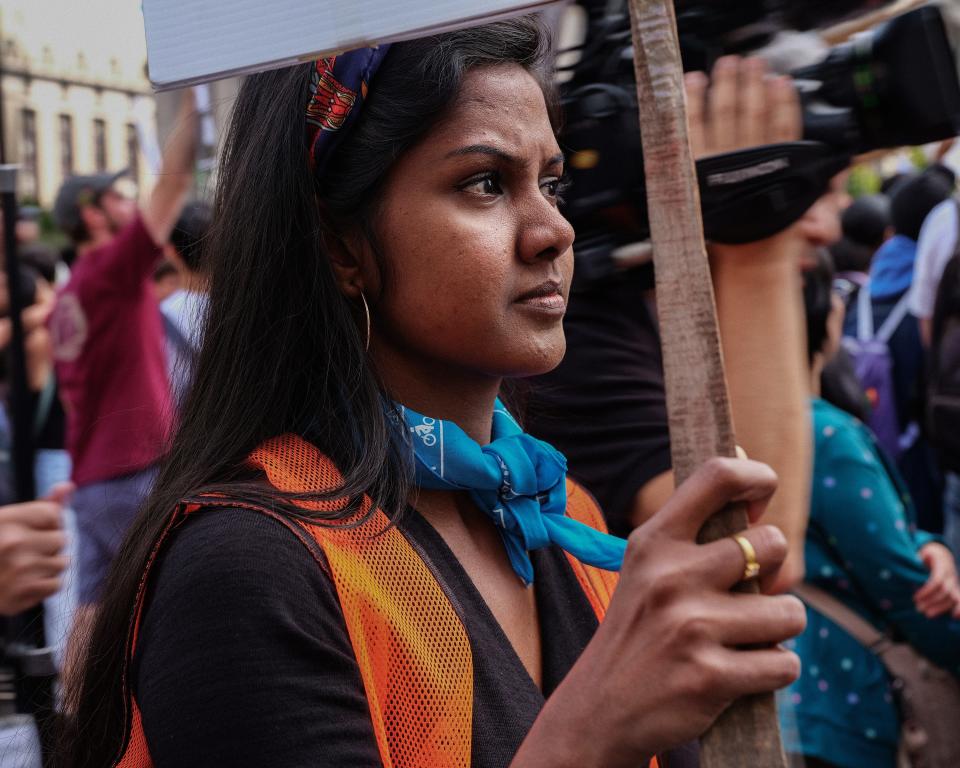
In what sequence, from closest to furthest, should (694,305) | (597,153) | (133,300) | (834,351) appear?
(694,305) → (597,153) → (834,351) → (133,300)

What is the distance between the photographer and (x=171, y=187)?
3.65 metres

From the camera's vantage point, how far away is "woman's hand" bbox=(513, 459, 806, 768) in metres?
0.91

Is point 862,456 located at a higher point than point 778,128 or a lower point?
lower

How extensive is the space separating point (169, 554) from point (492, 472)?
38 cm

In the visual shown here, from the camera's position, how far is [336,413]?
1.34 metres

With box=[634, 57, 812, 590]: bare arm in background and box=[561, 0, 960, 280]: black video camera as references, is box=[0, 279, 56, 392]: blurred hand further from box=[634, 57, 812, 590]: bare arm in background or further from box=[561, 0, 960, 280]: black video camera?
box=[634, 57, 812, 590]: bare arm in background

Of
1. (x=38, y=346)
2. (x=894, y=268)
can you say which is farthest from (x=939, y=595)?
(x=38, y=346)

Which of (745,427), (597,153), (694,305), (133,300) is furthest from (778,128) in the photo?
(133,300)

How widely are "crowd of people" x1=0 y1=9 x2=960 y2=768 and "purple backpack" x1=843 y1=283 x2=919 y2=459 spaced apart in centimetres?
323

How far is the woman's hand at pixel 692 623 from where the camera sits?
908 millimetres

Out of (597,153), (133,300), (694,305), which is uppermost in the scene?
(597,153)

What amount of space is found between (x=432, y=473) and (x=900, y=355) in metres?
4.33

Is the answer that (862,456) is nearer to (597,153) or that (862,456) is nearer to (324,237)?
(597,153)

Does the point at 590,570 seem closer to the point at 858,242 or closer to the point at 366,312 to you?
the point at 366,312
